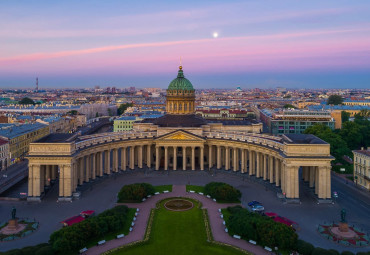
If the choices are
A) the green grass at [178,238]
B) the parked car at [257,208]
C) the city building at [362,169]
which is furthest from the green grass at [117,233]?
the city building at [362,169]

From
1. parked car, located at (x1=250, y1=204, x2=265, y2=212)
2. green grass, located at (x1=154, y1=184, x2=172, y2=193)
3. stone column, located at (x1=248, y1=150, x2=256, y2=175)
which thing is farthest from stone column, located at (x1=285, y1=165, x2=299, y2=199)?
green grass, located at (x1=154, y1=184, x2=172, y2=193)

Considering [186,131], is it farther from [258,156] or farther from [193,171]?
[258,156]

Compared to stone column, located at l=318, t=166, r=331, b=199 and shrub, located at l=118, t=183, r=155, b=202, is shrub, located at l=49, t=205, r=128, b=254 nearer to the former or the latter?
shrub, located at l=118, t=183, r=155, b=202

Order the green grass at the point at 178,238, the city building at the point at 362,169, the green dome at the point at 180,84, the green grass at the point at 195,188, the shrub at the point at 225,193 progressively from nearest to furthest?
the green grass at the point at 178,238 → the shrub at the point at 225,193 → the city building at the point at 362,169 → the green grass at the point at 195,188 → the green dome at the point at 180,84

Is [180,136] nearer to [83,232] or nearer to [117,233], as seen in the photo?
[117,233]

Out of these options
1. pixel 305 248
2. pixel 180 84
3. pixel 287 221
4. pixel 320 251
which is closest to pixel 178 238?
pixel 287 221

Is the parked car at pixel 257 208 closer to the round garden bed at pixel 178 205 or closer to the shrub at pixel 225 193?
the shrub at pixel 225 193
